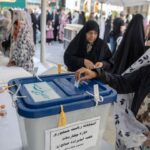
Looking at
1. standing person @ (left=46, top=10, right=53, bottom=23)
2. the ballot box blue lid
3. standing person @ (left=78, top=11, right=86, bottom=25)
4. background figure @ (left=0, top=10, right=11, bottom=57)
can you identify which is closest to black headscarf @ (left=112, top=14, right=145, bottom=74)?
the ballot box blue lid

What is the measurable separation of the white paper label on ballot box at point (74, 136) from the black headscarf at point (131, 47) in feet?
3.31

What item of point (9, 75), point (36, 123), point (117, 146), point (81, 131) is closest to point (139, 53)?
point (117, 146)

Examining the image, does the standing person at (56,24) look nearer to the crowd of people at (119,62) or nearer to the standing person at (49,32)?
the standing person at (49,32)

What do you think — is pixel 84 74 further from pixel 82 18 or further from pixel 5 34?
pixel 82 18

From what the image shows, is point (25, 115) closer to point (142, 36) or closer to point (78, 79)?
point (78, 79)

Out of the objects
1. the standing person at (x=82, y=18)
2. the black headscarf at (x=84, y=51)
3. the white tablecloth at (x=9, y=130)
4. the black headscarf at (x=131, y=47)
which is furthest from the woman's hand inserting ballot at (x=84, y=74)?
the standing person at (x=82, y=18)

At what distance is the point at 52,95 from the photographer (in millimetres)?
619

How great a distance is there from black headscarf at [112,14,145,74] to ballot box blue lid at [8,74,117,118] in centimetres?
95

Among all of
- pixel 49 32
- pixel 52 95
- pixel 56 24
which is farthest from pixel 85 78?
pixel 56 24

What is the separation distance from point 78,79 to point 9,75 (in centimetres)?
115

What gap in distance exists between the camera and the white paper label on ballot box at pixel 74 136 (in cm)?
60

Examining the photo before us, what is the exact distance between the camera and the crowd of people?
37.7 inches

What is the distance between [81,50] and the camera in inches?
80.1

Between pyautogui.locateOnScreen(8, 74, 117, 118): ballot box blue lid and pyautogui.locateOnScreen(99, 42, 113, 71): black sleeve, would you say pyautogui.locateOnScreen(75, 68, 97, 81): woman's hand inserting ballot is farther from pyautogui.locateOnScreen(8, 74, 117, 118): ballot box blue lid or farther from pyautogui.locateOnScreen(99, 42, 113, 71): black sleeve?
pyautogui.locateOnScreen(99, 42, 113, 71): black sleeve
